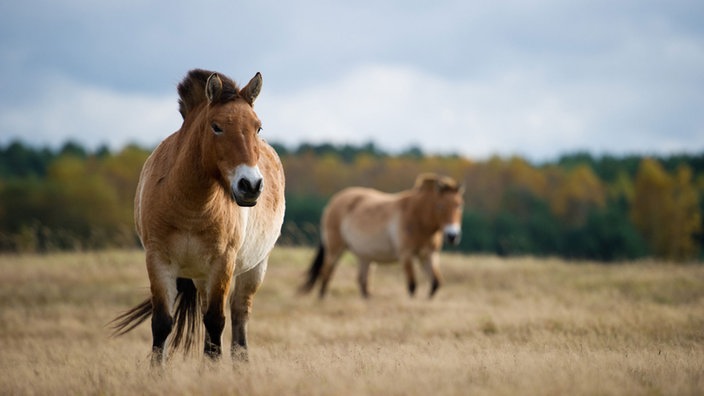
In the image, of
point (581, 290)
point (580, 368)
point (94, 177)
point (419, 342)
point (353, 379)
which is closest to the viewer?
point (353, 379)

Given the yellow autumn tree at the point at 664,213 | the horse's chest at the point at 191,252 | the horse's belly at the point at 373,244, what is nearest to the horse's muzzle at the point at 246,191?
the horse's chest at the point at 191,252

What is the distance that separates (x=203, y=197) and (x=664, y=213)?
49.0m

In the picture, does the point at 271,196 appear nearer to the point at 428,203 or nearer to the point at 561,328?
the point at 561,328

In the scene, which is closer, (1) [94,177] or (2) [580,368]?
(2) [580,368]

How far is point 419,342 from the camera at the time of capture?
6695mm

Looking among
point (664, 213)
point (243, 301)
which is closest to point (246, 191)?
point (243, 301)

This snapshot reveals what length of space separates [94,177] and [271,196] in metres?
46.8

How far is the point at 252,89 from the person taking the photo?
15.7 ft

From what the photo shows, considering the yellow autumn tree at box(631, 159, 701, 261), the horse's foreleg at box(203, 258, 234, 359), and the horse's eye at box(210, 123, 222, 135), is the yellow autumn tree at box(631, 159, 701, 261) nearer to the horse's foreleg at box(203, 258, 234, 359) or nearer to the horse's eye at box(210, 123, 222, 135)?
the horse's foreleg at box(203, 258, 234, 359)

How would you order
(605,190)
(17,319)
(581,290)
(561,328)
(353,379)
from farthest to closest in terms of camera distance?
(605,190) → (581,290) → (17,319) → (561,328) → (353,379)

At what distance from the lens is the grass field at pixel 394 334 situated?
3943 mm

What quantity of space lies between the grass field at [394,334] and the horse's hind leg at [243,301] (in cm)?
23

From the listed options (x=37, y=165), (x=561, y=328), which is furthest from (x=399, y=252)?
(x=37, y=165)

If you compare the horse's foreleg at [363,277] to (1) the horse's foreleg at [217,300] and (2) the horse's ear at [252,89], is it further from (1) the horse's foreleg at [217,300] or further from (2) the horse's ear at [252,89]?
(2) the horse's ear at [252,89]
